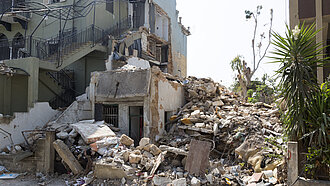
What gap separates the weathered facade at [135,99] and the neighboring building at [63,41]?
11.8 ft

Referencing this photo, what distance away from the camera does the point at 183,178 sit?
7160 mm

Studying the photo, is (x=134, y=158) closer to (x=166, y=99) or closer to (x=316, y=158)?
(x=166, y=99)

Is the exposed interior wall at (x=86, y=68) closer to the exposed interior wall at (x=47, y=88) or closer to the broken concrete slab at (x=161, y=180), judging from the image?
the exposed interior wall at (x=47, y=88)

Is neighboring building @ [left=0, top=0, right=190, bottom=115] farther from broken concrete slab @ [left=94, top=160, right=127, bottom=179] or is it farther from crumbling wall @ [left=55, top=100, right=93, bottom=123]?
broken concrete slab @ [left=94, top=160, right=127, bottom=179]

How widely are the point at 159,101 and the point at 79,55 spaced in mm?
6707

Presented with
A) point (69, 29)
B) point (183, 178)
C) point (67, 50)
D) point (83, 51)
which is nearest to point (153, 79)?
point (183, 178)

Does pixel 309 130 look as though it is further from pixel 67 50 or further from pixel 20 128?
pixel 67 50

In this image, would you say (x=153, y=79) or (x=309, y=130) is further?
(x=153, y=79)

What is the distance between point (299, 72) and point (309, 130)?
149 centimetres

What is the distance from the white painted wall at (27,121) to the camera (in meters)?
11.1

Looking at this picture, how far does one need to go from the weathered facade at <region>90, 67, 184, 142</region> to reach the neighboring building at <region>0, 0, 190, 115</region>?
3586 mm

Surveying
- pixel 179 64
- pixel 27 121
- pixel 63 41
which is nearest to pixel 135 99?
pixel 27 121

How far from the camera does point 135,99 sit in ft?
37.8

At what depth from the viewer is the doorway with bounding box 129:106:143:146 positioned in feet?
39.2
